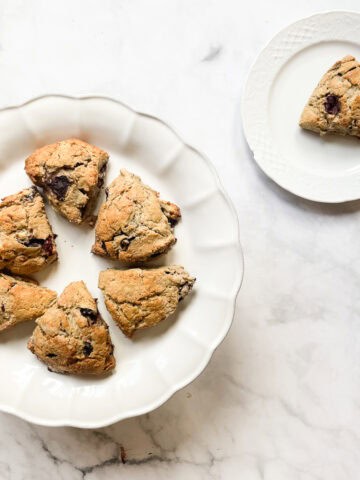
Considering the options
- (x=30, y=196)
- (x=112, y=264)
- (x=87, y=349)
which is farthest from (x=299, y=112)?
(x=87, y=349)

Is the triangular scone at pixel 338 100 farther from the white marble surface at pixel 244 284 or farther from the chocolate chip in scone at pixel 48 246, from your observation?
the chocolate chip in scone at pixel 48 246

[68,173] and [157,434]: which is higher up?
[68,173]

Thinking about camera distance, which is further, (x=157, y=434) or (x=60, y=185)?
(x=157, y=434)

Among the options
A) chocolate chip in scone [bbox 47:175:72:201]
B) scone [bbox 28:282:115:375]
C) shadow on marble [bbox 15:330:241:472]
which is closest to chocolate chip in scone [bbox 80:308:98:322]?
scone [bbox 28:282:115:375]

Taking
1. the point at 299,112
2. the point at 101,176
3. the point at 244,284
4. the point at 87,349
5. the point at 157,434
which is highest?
the point at 299,112

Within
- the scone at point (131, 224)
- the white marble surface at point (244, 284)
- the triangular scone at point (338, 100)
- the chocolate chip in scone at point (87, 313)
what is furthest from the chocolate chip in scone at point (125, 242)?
the triangular scone at point (338, 100)

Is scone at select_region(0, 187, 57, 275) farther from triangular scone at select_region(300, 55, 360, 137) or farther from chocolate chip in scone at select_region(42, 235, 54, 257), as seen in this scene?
triangular scone at select_region(300, 55, 360, 137)

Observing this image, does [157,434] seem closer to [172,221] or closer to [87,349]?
[87,349]
